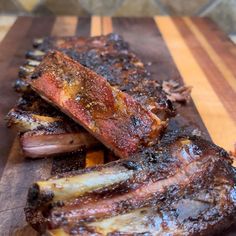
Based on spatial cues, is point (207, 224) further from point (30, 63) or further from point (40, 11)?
point (40, 11)

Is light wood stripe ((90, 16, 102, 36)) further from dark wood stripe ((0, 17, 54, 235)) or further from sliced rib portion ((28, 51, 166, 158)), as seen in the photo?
sliced rib portion ((28, 51, 166, 158))

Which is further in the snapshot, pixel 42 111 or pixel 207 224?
pixel 42 111

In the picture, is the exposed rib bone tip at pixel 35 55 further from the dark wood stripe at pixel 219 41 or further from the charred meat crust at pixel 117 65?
the dark wood stripe at pixel 219 41

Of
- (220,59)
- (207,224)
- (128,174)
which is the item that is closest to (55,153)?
(128,174)

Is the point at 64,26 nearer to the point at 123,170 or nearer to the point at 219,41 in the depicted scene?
the point at 219,41

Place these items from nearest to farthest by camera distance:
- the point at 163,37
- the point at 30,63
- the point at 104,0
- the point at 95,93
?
the point at 95,93
the point at 30,63
the point at 163,37
the point at 104,0

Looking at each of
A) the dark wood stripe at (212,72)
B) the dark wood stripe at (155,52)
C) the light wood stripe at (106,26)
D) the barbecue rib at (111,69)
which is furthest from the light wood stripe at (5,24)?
the dark wood stripe at (212,72)
